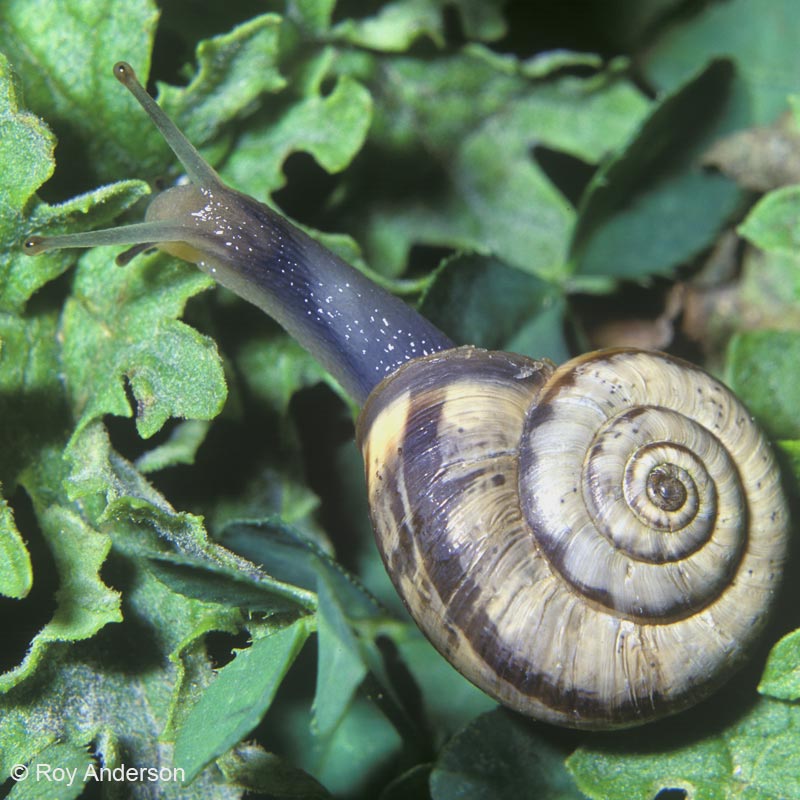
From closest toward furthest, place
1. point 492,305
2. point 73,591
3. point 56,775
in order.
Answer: point 56,775, point 73,591, point 492,305

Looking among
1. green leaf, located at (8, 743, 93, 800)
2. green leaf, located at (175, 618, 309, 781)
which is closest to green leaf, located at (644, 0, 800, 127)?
green leaf, located at (175, 618, 309, 781)

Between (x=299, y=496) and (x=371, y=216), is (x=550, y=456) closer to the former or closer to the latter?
(x=299, y=496)

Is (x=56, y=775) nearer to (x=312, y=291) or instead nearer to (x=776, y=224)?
(x=312, y=291)

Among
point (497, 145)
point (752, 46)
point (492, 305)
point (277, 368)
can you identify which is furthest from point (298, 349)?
point (752, 46)

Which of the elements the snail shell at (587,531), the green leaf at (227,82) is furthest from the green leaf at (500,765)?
the green leaf at (227,82)

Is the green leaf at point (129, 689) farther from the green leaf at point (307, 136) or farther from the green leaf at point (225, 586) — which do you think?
the green leaf at point (307, 136)

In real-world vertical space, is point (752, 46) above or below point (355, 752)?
above
